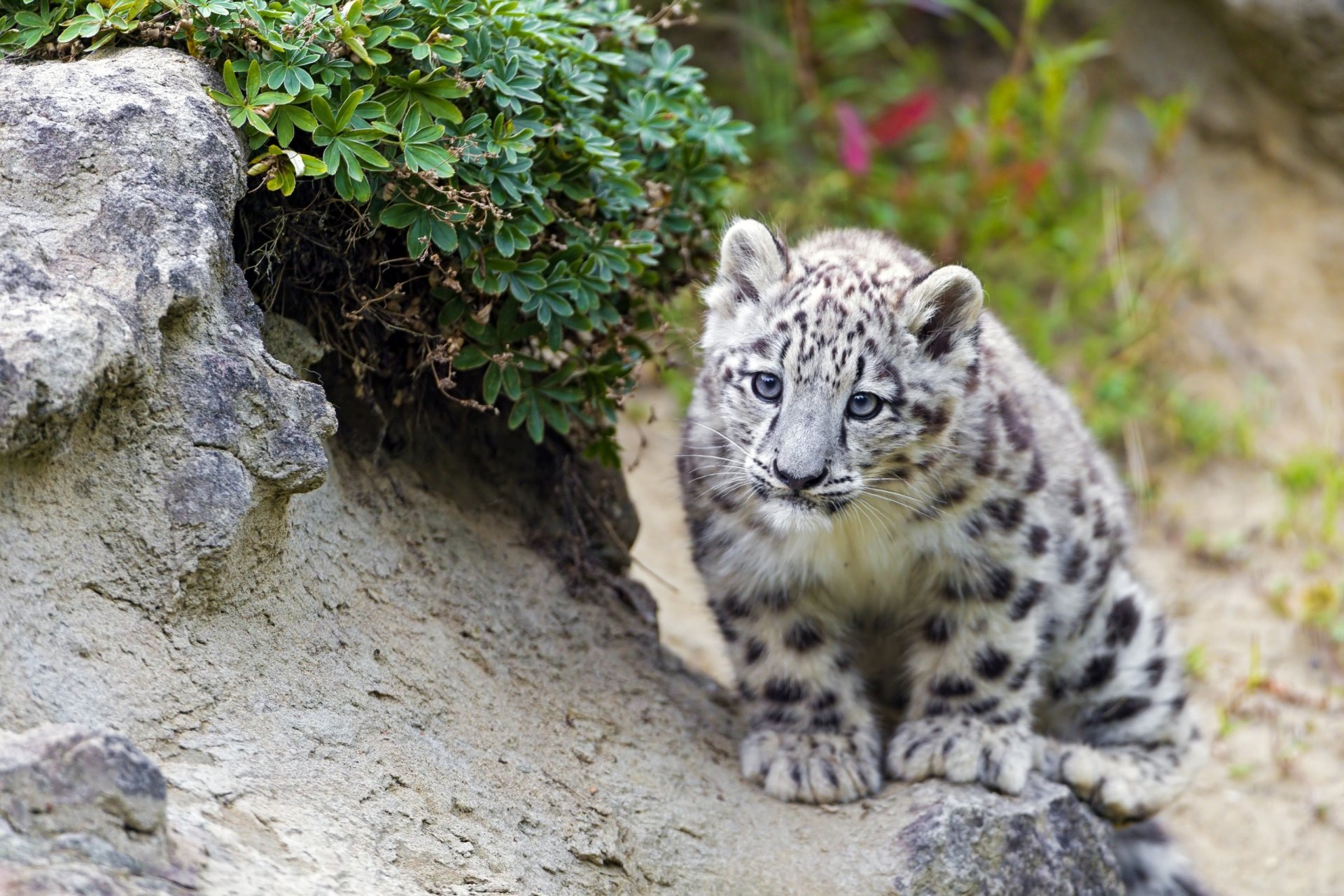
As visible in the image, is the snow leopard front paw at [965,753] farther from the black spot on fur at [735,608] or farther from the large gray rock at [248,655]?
the black spot on fur at [735,608]

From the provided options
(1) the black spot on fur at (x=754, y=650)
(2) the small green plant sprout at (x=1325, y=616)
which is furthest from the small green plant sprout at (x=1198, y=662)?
(1) the black spot on fur at (x=754, y=650)

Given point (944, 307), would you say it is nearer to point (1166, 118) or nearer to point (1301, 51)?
point (1166, 118)

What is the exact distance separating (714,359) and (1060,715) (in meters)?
2.44

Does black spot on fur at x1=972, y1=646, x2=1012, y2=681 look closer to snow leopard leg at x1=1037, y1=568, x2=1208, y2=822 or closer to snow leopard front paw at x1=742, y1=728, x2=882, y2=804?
snow leopard front paw at x1=742, y1=728, x2=882, y2=804

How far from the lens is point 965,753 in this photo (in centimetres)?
540

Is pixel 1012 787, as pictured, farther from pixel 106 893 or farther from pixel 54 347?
pixel 54 347

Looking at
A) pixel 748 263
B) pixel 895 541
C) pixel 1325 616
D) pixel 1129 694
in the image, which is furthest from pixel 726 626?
pixel 1325 616

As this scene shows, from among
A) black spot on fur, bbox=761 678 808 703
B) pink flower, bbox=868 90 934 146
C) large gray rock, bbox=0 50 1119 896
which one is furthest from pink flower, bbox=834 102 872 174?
large gray rock, bbox=0 50 1119 896

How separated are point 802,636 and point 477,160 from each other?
232 centimetres

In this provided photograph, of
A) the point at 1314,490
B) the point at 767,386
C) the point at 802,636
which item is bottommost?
the point at 1314,490

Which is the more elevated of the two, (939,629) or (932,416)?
(932,416)

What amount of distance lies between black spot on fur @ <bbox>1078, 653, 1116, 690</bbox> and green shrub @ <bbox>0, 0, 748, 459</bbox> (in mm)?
2448

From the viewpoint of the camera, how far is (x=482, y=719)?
16.4ft

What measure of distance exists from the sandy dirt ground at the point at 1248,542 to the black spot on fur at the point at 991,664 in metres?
1.58
